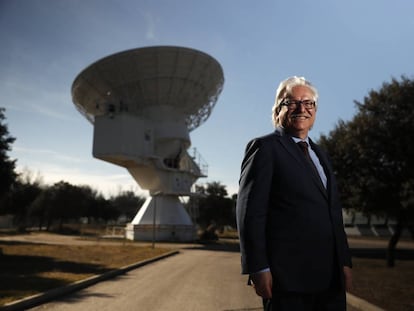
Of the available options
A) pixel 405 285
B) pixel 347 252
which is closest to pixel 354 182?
pixel 405 285

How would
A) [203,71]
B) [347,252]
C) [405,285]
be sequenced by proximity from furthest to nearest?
[203,71]
[405,285]
[347,252]

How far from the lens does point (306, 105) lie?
2838 mm

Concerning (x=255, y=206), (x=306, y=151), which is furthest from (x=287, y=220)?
(x=306, y=151)

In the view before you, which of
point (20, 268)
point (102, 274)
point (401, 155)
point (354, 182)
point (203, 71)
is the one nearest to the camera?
point (102, 274)

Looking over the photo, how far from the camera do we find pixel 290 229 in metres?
2.54

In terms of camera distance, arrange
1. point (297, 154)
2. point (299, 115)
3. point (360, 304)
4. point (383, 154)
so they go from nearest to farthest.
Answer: point (297, 154), point (299, 115), point (360, 304), point (383, 154)

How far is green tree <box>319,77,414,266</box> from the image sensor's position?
14156 millimetres

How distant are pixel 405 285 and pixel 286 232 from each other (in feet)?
32.5

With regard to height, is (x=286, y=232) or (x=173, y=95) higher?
(x=173, y=95)

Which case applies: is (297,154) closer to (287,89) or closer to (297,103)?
(297,103)

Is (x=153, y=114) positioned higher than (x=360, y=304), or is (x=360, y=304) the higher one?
(x=153, y=114)

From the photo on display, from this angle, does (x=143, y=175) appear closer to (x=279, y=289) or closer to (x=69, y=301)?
(x=69, y=301)

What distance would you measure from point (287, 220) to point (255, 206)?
0.23 metres

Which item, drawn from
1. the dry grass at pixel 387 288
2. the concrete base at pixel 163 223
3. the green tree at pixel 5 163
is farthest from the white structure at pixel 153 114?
the dry grass at pixel 387 288
